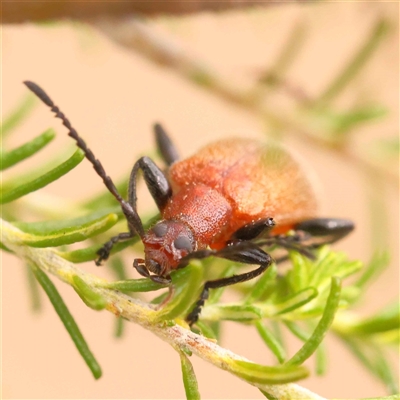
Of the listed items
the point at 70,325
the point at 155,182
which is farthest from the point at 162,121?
the point at 70,325

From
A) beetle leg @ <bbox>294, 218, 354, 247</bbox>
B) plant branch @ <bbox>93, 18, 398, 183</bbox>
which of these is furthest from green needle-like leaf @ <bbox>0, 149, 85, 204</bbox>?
beetle leg @ <bbox>294, 218, 354, 247</bbox>

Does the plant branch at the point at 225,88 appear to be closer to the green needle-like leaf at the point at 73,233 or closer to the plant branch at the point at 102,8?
the plant branch at the point at 102,8

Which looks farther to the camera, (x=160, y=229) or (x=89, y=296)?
(x=160, y=229)

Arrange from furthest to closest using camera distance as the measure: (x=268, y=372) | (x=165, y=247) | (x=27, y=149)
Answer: (x=165, y=247) < (x=27, y=149) < (x=268, y=372)

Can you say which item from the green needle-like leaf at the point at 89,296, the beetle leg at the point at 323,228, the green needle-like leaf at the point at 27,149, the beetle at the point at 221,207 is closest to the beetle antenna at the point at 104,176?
the beetle at the point at 221,207

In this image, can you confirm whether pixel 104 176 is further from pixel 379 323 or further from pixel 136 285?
pixel 379 323

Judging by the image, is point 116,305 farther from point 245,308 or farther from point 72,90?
point 72,90

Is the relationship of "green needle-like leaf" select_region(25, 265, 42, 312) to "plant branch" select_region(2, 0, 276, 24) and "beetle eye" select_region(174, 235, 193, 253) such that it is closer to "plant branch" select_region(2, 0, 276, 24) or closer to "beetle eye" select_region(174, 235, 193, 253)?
"beetle eye" select_region(174, 235, 193, 253)
